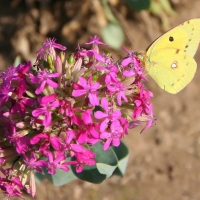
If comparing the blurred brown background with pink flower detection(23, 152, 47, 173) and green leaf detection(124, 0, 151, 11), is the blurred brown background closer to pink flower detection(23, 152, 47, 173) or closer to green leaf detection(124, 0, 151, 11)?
green leaf detection(124, 0, 151, 11)

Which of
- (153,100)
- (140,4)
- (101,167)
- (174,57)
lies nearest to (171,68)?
(174,57)

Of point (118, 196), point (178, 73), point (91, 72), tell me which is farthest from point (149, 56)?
point (118, 196)

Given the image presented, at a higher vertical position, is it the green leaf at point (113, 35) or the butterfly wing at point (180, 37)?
the butterfly wing at point (180, 37)

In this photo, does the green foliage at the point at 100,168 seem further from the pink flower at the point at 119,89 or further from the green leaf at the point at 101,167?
the pink flower at the point at 119,89

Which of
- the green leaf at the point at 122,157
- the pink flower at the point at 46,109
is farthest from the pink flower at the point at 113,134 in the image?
the green leaf at the point at 122,157

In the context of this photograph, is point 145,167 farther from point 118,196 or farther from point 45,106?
point 45,106

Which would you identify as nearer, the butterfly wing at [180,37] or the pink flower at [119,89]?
the pink flower at [119,89]

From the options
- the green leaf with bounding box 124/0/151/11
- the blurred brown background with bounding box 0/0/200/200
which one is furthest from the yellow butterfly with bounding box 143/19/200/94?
the blurred brown background with bounding box 0/0/200/200

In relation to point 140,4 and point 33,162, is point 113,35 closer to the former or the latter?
point 140,4
